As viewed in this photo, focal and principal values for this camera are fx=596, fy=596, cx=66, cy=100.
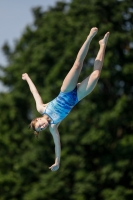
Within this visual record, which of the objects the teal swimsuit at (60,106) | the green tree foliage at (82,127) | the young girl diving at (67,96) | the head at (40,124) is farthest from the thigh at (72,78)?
the green tree foliage at (82,127)

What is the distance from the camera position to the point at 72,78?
10281mm

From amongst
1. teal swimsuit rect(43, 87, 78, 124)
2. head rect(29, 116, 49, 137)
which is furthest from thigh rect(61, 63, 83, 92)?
head rect(29, 116, 49, 137)

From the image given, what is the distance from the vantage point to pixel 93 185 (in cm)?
2719

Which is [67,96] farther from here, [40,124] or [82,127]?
[82,127]

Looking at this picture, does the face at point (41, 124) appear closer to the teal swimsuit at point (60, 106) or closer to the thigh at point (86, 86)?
the teal swimsuit at point (60, 106)

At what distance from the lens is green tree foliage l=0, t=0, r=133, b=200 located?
27.0m

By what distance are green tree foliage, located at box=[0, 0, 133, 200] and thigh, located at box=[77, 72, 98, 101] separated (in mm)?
16165

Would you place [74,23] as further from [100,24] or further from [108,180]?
[108,180]

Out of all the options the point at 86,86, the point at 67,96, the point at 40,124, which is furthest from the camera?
the point at 67,96

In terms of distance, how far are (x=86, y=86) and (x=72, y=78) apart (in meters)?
0.29

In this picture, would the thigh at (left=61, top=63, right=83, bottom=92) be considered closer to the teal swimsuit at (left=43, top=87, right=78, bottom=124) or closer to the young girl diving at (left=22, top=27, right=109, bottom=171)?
the young girl diving at (left=22, top=27, right=109, bottom=171)

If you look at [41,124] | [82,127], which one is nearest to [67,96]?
[41,124]

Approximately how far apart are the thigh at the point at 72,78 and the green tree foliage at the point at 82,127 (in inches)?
641

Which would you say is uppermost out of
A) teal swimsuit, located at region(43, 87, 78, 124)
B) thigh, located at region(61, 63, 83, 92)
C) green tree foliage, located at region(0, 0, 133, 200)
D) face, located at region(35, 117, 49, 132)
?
green tree foliage, located at region(0, 0, 133, 200)
